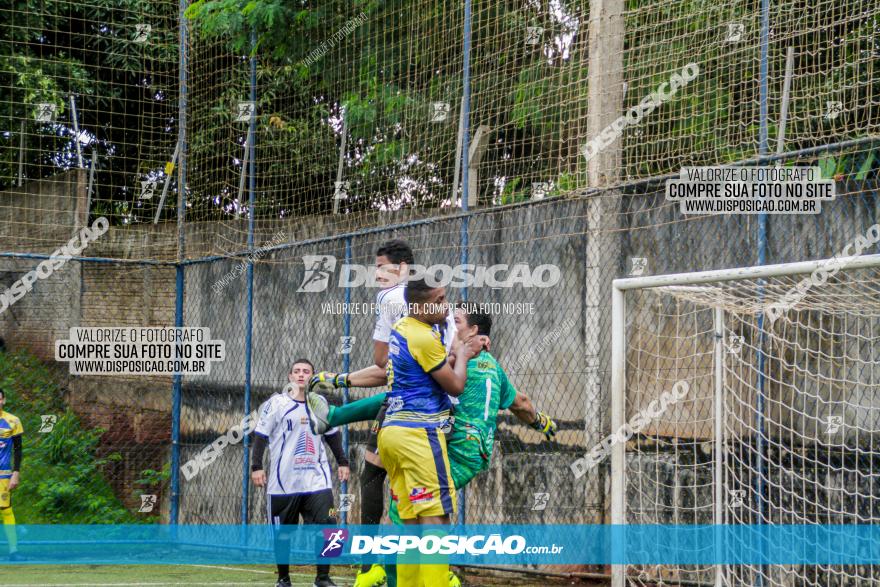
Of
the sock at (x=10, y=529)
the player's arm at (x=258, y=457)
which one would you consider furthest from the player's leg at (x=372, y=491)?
the sock at (x=10, y=529)

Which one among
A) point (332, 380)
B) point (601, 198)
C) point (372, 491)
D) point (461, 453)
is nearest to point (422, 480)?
point (461, 453)

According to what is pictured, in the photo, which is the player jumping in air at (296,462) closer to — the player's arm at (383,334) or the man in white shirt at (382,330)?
the man in white shirt at (382,330)

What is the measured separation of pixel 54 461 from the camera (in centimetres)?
1323

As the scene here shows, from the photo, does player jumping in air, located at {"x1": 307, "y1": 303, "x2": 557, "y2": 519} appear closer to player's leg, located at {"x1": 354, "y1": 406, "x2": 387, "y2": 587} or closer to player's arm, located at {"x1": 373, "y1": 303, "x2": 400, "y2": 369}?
player's arm, located at {"x1": 373, "y1": 303, "x2": 400, "y2": 369}

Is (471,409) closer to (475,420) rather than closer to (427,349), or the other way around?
(475,420)

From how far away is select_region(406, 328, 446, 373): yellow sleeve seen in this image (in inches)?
241

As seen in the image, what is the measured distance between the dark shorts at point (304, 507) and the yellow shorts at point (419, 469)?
266cm

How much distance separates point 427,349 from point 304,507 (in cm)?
315

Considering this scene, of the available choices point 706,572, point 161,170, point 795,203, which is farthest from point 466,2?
point 161,170

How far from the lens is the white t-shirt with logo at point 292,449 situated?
875cm

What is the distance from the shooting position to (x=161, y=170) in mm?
A: 14414

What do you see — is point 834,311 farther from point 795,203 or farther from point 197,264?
point 197,264

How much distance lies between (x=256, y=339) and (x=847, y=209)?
6.55 meters

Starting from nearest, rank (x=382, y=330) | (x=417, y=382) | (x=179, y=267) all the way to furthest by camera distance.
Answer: (x=417, y=382) < (x=382, y=330) < (x=179, y=267)
